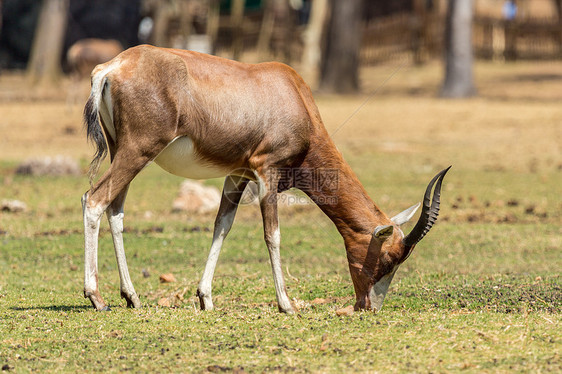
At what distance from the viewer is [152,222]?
1080cm

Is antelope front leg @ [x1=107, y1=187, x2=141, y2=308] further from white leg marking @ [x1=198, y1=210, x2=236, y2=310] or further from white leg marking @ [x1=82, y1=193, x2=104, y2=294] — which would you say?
white leg marking @ [x1=198, y1=210, x2=236, y2=310]

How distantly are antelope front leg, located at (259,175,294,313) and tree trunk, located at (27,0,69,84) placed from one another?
21976mm

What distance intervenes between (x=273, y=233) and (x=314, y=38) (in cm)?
2738

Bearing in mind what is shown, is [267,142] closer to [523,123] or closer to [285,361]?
[285,361]

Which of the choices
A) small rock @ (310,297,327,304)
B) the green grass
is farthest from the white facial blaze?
small rock @ (310,297,327,304)

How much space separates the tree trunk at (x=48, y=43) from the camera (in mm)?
26438

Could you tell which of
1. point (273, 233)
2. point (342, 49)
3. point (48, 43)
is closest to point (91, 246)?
point (273, 233)

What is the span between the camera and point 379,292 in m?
6.36

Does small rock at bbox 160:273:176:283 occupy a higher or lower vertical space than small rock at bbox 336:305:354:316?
lower

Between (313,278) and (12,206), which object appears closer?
(313,278)

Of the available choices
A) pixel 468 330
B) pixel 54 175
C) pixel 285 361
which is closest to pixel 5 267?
pixel 285 361

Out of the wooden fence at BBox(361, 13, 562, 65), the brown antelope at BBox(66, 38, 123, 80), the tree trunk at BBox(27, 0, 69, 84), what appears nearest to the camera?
the brown antelope at BBox(66, 38, 123, 80)

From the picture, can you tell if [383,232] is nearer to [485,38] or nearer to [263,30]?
[485,38]

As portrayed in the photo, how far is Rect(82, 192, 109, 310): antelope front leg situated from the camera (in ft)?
19.8
